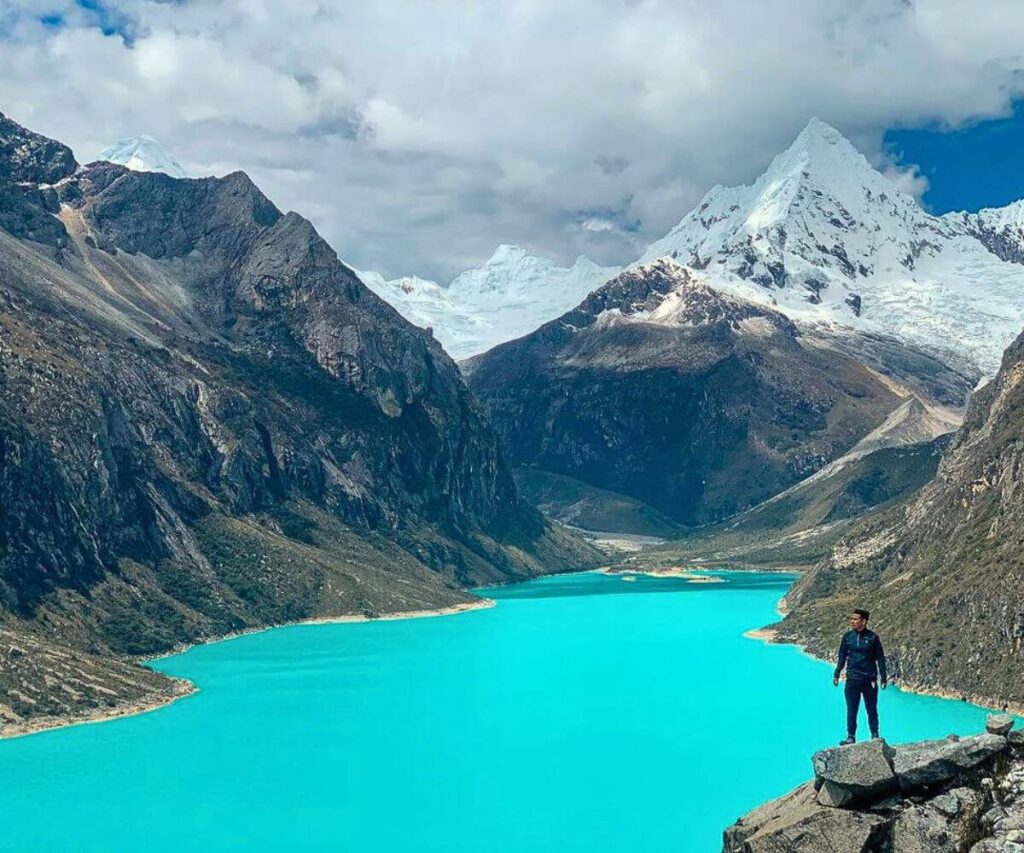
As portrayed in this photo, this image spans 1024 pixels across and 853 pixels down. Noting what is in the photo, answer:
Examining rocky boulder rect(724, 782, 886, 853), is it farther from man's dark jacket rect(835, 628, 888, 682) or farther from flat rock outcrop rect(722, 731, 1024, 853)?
man's dark jacket rect(835, 628, 888, 682)

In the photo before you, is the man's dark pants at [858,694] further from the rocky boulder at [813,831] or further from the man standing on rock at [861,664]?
the rocky boulder at [813,831]

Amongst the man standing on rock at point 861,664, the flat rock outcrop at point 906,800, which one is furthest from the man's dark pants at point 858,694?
the flat rock outcrop at point 906,800

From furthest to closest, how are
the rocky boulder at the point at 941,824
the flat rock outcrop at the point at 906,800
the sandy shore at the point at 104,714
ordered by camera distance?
the sandy shore at the point at 104,714, the flat rock outcrop at the point at 906,800, the rocky boulder at the point at 941,824

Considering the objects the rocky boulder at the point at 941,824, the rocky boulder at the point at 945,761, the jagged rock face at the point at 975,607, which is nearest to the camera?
the rocky boulder at the point at 941,824

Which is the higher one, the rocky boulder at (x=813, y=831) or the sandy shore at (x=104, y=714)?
the rocky boulder at (x=813, y=831)

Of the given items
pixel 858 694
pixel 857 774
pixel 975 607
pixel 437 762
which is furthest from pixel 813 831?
pixel 975 607

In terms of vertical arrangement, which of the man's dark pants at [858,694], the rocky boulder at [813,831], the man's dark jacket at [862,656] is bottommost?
the rocky boulder at [813,831]

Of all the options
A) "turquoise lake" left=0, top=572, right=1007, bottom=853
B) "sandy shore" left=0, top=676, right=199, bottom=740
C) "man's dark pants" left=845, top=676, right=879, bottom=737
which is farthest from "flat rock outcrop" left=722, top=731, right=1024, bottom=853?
"sandy shore" left=0, top=676, right=199, bottom=740
